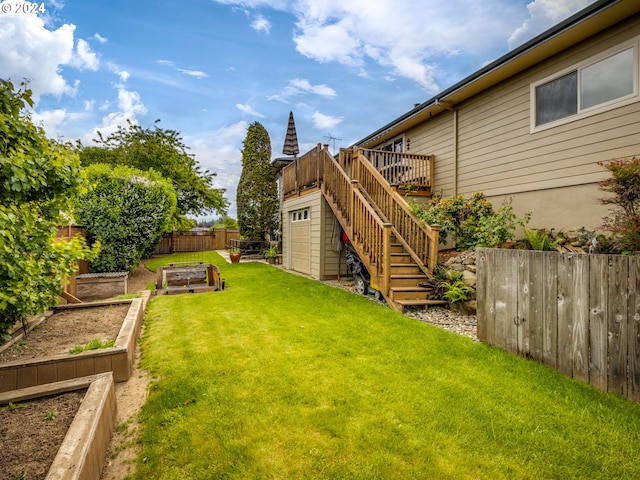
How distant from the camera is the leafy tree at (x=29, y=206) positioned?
7.52 feet

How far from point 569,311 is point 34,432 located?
426 centimetres

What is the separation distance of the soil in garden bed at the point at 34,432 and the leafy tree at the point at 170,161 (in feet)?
59.0

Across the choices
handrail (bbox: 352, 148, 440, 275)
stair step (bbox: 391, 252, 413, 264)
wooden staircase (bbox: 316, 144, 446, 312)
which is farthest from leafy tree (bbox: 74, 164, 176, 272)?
stair step (bbox: 391, 252, 413, 264)

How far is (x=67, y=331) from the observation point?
3.92 metres

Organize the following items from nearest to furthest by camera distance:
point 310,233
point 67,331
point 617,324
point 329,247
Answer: point 617,324
point 67,331
point 329,247
point 310,233

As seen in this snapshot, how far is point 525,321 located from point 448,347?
89 cm

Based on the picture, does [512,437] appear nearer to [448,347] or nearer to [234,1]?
[448,347]

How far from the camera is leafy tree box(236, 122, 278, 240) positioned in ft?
55.8

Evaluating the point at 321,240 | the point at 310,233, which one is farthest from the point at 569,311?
the point at 310,233

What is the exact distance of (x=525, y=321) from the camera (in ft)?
11.3

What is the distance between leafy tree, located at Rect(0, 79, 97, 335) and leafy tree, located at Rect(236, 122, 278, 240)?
13230 mm

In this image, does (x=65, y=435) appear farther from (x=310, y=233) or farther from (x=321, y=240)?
(x=310, y=233)

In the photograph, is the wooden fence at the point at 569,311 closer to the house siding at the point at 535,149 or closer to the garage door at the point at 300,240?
the house siding at the point at 535,149

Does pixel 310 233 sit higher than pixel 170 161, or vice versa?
pixel 170 161
